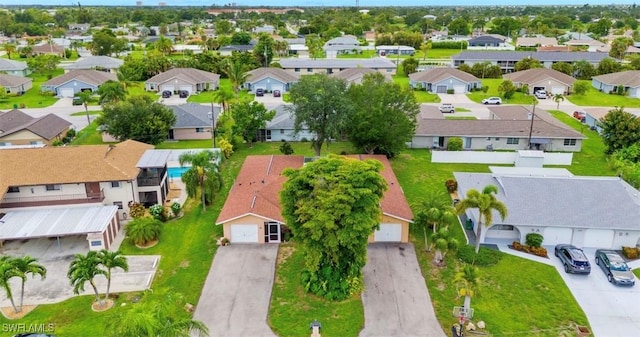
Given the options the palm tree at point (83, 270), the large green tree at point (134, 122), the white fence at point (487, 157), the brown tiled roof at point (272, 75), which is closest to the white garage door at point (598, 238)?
the white fence at point (487, 157)

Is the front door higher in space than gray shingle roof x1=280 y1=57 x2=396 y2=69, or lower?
lower

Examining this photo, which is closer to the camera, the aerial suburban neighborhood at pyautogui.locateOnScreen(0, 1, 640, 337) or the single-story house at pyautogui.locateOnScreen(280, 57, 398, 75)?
the aerial suburban neighborhood at pyautogui.locateOnScreen(0, 1, 640, 337)

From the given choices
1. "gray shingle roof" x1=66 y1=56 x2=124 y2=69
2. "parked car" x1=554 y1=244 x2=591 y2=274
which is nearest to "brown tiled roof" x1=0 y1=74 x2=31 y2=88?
"gray shingle roof" x1=66 y1=56 x2=124 y2=69

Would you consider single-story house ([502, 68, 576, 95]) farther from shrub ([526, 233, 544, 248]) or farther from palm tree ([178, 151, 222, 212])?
palm tree ([178, 151, 222, 212])

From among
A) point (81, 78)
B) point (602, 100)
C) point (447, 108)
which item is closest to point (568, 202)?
point (447, 108)

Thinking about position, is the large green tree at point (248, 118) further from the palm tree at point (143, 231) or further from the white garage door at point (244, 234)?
the white garage door at point (244, 234)

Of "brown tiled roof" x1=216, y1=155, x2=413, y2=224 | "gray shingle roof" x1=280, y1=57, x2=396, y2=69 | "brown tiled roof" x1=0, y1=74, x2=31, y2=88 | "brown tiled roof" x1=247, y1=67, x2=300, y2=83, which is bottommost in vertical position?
"brown tiled roof" x1=216, y1=155, x2=413, y2=224
